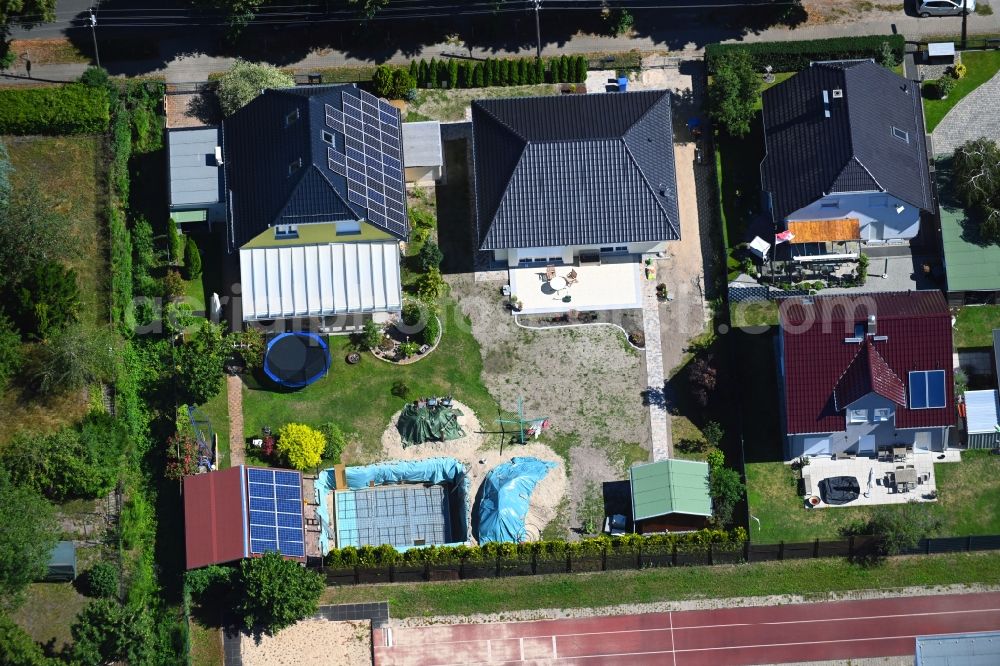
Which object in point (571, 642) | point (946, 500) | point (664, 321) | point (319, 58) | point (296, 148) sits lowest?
point (571, 642)

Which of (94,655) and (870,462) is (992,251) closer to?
(870,462)

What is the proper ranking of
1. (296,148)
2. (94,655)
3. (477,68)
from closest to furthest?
(94,655), (296,148), (477,68)

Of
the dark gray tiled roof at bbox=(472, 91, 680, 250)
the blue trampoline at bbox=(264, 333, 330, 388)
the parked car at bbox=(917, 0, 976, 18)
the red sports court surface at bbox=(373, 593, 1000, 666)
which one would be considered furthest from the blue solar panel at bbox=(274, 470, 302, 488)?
the parked car at bbox=(917, 0, 976, 18)

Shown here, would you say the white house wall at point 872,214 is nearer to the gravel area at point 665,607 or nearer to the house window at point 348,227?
the gravel area at point 665,607

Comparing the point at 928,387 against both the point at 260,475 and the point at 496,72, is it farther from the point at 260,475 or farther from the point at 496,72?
the point at 260,475

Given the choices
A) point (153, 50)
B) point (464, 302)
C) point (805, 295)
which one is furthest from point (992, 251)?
point (153, 50)

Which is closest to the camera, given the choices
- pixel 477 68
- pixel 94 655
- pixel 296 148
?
pixel 94 655

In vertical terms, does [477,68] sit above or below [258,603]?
above
